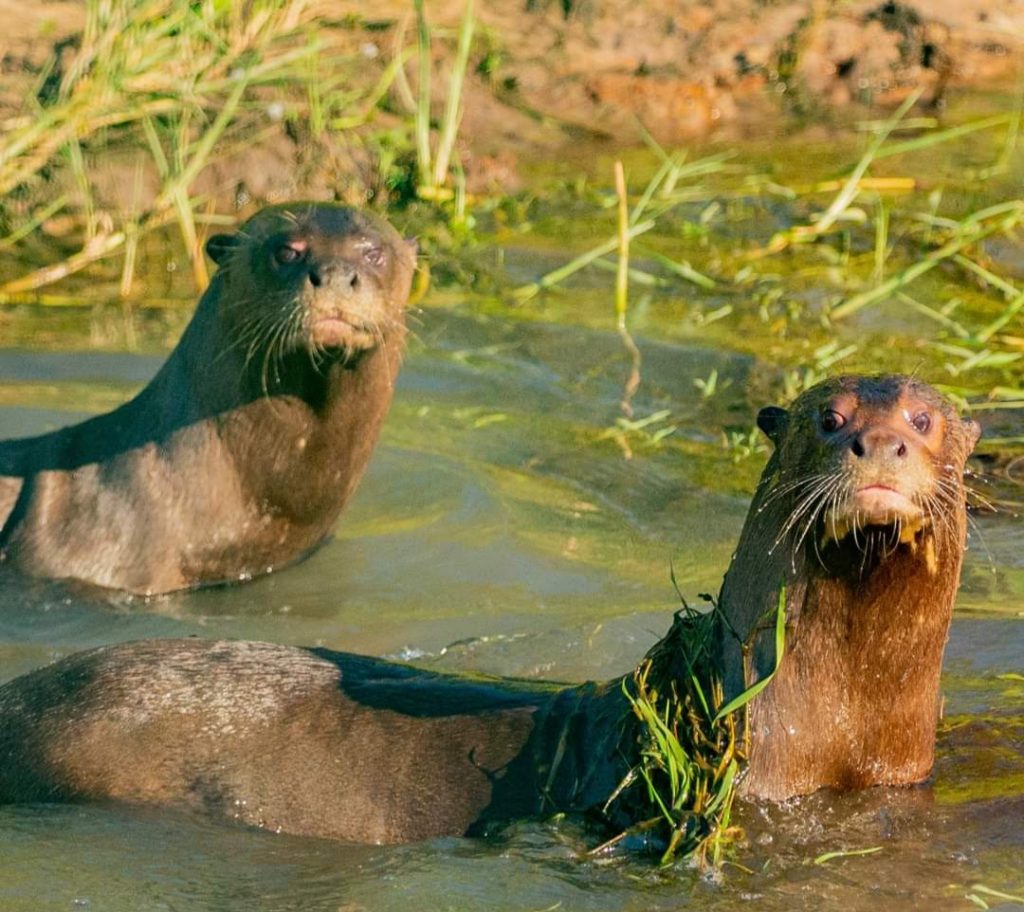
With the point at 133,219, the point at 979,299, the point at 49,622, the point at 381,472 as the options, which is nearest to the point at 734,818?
the point at 49,622

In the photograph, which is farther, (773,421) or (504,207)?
(504,207)

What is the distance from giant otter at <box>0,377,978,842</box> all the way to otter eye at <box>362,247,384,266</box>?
2.55m

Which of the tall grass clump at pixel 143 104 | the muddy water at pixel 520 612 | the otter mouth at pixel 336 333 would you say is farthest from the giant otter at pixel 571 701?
the tall grass clump at pixel 143 104

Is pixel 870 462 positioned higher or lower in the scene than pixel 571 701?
higher

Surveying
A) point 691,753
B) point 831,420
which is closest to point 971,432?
point 831,420

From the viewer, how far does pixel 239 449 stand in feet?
28.7

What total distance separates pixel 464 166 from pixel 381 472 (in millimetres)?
4607

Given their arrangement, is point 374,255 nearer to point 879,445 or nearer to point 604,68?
point 879,445

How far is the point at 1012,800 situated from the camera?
5.90m

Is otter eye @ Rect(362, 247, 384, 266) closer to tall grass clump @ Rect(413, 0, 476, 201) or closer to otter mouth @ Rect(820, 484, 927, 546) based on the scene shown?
otter mouth @ Rect(820, 484, 927, 546)

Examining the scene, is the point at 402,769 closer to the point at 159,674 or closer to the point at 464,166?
the point at 159,674

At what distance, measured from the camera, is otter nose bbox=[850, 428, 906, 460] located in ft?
17.2

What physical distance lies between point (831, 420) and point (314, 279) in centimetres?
324

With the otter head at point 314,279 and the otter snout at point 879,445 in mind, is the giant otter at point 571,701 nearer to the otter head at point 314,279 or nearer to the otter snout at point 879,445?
the otter snout at point 879,445
